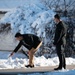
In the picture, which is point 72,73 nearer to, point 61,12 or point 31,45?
point 31,45

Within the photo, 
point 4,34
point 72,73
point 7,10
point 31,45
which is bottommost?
point 72,73

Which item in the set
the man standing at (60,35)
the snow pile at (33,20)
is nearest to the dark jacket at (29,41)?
the man standing at (60,35)

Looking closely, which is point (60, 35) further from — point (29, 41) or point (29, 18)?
point (29, 18)

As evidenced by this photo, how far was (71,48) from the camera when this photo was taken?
24047 mm

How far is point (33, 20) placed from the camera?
2353 centimetres

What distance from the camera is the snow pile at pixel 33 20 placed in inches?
902

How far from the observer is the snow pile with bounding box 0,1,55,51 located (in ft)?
75.2

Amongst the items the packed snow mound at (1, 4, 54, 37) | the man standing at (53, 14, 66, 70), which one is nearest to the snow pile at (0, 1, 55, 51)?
the packed snow mound at (1, 4, 54, 37)

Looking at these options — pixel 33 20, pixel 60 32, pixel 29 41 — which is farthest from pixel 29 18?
pixel 60 32

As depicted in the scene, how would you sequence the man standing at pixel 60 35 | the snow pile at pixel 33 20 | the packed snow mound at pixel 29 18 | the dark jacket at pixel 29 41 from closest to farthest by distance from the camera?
1. the man standing at pixel 60 35
2. the dark jacket at pixel 29 41
3. the snow pile at pixel 33 20
4. the packed snow mound at pixel 29 18

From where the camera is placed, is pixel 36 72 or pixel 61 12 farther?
pixel 61 12

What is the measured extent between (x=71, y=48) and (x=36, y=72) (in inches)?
502

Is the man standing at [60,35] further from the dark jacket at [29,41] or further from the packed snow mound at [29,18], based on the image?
the packed snow mound at [29,18]

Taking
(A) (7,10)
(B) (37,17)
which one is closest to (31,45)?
(B) (37,17)
